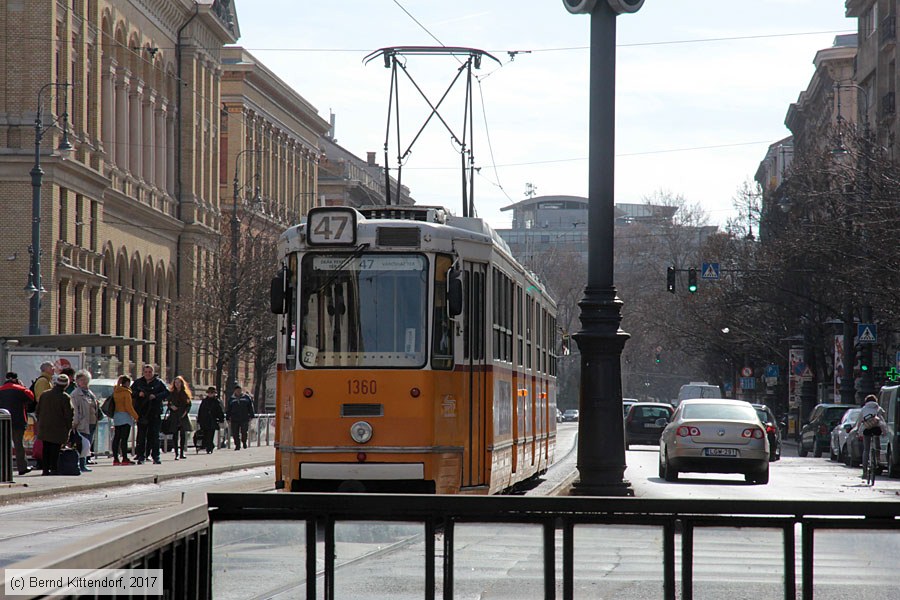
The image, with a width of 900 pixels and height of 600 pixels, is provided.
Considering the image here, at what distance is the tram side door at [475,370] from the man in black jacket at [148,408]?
15.9m

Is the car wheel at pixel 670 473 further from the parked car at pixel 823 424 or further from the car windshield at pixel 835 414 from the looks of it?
the car windshield at pixel 835 414

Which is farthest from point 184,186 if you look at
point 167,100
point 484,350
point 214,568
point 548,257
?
point 548,257

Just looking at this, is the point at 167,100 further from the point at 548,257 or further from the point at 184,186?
the point at 548,257

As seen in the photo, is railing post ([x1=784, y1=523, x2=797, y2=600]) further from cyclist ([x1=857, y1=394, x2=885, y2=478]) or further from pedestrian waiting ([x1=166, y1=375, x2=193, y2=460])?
pedestrian waiting ([x1=166, y1=375, x2=193, y2=460])

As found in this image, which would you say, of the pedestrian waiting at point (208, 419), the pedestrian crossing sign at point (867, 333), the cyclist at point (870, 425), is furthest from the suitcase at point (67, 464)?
the pedestrian crossing sign at point (867, 333)

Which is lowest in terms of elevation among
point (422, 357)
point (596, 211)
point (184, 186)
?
point (422, 357)

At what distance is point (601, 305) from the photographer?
50.7 ft

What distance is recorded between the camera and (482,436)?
50.8ft

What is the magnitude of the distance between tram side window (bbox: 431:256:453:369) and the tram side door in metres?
0.30

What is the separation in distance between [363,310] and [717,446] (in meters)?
13.4

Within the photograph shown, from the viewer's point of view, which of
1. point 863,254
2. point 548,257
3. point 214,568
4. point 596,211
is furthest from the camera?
point 548,257

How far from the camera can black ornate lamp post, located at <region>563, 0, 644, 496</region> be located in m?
15.0

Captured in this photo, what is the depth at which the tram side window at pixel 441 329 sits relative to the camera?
14484mm

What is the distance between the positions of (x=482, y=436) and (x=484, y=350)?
818mm
